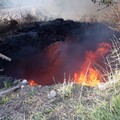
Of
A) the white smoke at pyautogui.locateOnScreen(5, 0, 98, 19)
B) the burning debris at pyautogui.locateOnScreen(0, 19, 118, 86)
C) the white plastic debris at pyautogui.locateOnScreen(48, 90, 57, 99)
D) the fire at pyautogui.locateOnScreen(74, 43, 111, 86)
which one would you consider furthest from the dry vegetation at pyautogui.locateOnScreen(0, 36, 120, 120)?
the white smoke at pyautogui.locateOnScreen(5, 0, 98, 19)

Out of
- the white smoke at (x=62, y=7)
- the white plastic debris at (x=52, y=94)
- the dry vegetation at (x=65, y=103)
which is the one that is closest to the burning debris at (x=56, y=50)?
the dry vegetation at (x=65, y=103)

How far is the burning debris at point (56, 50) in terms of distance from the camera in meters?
10.1

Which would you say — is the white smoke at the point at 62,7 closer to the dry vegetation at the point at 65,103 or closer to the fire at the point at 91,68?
the fire at the point at 91,68

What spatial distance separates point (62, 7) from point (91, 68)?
420 inches

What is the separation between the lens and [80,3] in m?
20.0

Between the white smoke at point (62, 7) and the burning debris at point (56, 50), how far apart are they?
3217 mm

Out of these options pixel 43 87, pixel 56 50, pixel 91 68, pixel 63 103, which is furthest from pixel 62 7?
pixel 63 103

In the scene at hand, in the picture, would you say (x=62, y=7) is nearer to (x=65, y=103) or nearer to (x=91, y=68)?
(x=91, y=68)

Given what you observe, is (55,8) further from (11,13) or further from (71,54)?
(71,54)

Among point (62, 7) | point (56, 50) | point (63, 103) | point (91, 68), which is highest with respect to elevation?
point (62, 7)

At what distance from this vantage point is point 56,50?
12.6 metres

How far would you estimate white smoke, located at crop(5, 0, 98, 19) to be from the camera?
18.4m

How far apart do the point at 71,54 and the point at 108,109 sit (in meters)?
7.42

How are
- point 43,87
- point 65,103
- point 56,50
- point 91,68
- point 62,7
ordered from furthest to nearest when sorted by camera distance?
point 62,7
point 56,50
point 91,68
point 43,87
point 65,103
